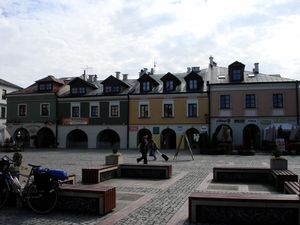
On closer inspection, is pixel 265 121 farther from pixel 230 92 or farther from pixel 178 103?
pixel 178 103

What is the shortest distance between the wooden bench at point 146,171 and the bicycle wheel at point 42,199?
563 centimetres

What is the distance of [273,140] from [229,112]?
19.3 feet

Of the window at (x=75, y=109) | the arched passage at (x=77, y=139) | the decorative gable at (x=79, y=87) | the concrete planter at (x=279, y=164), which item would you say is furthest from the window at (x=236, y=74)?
the concrete planter at (x=279, y=164)

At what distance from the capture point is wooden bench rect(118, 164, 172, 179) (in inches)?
484

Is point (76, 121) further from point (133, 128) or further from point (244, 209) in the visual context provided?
point (244, 209)

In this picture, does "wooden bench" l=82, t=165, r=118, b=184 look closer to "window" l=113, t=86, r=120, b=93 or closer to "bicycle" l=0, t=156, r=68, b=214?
"bicycle" l=0, t=156, r=68, b=214

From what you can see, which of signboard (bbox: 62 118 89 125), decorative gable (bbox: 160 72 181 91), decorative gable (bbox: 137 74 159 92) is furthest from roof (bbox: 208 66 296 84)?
signboard (bbox: 62 118 89 125)

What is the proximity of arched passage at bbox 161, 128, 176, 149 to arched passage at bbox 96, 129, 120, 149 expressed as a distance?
4.92 metres

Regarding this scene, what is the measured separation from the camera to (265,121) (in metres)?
32.3

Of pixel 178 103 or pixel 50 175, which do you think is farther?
pixel 178 103


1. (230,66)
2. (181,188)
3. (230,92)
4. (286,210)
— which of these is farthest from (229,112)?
(286,210)

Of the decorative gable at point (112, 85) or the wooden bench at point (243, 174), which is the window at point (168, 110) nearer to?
the decorative gable at point (112, 85)

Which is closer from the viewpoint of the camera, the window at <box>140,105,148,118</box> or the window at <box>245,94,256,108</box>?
the window at <box>245,94,256,108</box>

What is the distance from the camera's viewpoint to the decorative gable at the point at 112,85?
36.7 metres
